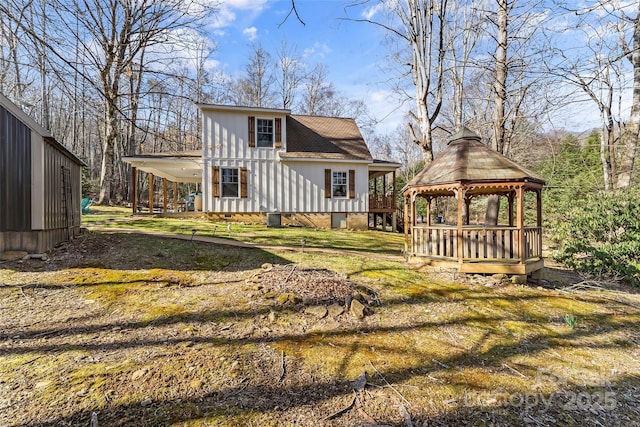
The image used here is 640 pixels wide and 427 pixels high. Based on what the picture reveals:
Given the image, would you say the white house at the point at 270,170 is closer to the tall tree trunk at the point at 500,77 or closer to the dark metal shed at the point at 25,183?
the tall tree trunk at the point at 500,77

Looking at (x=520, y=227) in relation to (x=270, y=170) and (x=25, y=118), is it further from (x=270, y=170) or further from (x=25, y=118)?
(x=270, y=170)

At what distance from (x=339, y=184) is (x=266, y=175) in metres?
4.00

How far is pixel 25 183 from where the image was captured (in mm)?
6605

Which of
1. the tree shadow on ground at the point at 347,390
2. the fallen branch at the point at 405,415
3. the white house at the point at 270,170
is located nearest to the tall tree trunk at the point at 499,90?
the tree shadow on ground at the point at 347,390

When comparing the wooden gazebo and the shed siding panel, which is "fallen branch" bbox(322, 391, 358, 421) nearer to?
the wooden gazebo

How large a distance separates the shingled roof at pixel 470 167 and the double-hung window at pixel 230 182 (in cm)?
987

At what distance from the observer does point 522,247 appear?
7.48 meters

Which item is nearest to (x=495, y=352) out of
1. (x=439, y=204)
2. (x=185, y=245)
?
(x=185, y=245)

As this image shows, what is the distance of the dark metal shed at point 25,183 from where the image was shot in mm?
6379

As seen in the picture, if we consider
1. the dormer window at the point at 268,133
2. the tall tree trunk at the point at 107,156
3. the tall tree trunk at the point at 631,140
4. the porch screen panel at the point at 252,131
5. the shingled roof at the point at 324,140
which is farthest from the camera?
the tall tree trunk at the point at 107,156

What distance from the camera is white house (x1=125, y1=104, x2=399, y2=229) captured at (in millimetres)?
15523

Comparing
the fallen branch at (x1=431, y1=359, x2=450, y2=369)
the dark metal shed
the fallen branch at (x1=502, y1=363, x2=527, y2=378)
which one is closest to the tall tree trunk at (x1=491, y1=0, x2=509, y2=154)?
the fallen branch at (x1=502, y1=363, x2=527, y2=378)

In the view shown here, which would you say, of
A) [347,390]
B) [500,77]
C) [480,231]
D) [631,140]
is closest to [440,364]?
[347,390]

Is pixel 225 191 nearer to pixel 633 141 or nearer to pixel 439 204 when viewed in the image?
pixel 633 141
